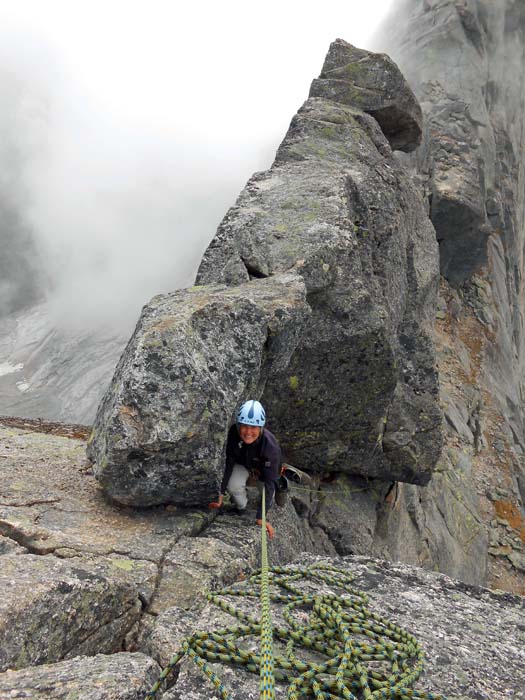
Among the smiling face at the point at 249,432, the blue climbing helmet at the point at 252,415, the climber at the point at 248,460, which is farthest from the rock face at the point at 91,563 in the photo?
the blue climbing helmet at the point at 252,415

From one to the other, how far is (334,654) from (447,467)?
15.9m

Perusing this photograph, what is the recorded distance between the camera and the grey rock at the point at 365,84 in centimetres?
1493

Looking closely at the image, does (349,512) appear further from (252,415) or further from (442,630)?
(442,630)

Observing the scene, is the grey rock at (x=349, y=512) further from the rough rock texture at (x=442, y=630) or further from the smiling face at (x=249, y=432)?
the rough rock texture at (x=442, y=630)

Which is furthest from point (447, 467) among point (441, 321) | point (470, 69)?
point (470, 69)

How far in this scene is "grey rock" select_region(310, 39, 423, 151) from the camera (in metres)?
14.9

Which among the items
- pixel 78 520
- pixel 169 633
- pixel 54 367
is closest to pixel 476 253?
pixel 78 520

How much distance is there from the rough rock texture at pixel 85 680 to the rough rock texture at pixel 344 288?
5.73 meters

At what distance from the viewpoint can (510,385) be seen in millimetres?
27469

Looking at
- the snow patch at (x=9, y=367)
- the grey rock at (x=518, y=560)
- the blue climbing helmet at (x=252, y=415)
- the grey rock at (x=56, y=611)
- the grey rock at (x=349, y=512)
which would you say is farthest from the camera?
the snow patch at (x=9, y=367)

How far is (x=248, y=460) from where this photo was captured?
713 cm

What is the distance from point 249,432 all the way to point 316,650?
327 centimetres

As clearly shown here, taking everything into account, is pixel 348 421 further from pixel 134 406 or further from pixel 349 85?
pixel 349 85

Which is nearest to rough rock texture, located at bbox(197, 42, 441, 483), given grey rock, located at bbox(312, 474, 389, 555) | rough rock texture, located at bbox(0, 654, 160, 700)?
grey rock, located at bbox(312, 474, 389, 555)
